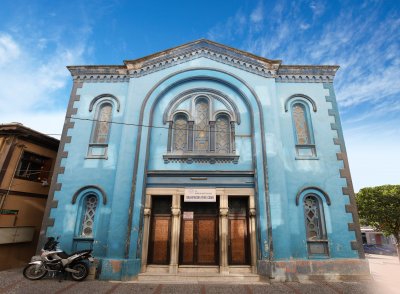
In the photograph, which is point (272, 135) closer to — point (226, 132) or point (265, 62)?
point (226, 132)

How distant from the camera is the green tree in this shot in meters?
21.7

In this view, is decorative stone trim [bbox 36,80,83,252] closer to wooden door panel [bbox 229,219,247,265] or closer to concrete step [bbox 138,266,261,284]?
concrete step [bbox 138,266,261,284]

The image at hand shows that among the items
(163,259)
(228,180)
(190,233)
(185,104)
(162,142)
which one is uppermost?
(185,104)

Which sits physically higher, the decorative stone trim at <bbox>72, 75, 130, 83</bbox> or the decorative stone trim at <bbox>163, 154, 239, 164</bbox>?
the decorative stone trim at <bbox>72, 75, 130, 83</bbox>

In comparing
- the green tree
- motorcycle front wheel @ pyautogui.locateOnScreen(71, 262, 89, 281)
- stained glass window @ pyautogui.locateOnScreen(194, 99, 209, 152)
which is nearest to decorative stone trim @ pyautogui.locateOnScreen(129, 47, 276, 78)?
stained glass window @ pyautogui.locateOnScreen(194, 99, 209, 152)

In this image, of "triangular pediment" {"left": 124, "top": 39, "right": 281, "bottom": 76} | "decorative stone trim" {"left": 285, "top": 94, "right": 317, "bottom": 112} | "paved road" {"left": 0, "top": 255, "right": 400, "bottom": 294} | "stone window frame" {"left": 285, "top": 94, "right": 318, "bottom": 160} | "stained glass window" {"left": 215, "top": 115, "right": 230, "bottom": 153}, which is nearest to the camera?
"paved road" {"left": 0, "top": 255, "right": 400, "bottom": 294}

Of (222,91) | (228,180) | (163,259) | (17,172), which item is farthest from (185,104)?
(17,172)

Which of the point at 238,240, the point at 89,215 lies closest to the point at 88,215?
the point at 89,215

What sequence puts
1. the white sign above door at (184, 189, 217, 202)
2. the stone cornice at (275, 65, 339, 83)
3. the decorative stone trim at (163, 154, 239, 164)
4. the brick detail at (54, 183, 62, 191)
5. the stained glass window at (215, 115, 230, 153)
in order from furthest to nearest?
the stone cornice at (275, 65, 339, 83), the stained glass window at (215, 115, 230, 153), the decorative stone trim at (163, 154, 239, 164), the brick detail at (54, 183, 62, 191), the white sign above door at (184, 189, 217, 202)

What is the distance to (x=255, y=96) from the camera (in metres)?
11.0

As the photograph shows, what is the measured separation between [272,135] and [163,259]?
23.2 feet

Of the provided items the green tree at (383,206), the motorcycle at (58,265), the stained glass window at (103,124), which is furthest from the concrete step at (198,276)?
the green tree at (383,206)

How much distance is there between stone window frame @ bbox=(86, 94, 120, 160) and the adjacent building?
10.0ft

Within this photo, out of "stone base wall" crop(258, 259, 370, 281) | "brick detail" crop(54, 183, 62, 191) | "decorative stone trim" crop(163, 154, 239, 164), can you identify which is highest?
"decorative stone trim" crop(163, 154, 239, 164)
